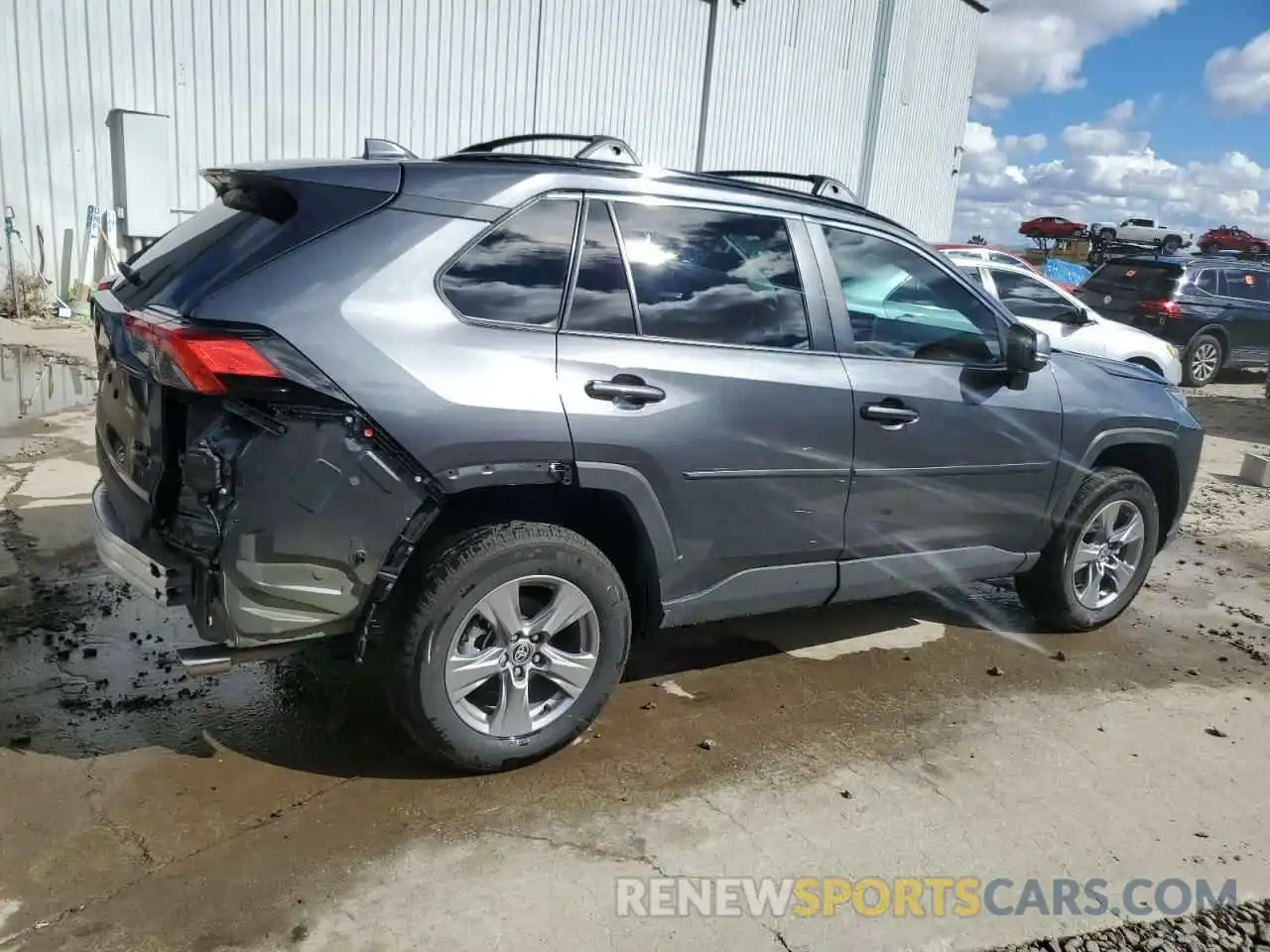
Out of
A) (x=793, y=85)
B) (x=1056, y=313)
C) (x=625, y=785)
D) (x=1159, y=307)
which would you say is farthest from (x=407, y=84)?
(x=625, y=785)

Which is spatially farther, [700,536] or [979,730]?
[979,730]

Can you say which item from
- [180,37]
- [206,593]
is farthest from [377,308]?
[180,37]

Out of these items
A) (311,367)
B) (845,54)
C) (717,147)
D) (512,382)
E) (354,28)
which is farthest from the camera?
(845,54)

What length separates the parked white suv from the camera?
10.4 metres

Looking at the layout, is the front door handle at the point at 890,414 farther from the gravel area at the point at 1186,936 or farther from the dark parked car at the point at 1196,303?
the dark parked car at the point at 1196,303

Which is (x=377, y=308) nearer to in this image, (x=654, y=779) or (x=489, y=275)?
(x=489, y=275)

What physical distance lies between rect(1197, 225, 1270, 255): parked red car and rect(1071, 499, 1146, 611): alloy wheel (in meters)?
39.1

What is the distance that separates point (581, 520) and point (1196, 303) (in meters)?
13.9

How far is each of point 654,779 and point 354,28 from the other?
40.1 ft

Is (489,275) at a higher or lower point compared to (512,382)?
higher

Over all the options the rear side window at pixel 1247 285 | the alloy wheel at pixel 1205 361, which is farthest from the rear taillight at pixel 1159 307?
the rear side window at pixel 1247 285

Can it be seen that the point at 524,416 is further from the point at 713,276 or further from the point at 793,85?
the point at 793,85

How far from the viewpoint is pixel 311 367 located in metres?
2.64

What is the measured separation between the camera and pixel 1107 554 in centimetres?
481
